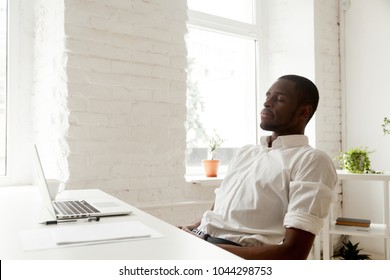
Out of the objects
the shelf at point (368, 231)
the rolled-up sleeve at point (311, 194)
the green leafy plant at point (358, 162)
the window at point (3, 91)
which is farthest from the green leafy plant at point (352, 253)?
the window at point (3, 91)

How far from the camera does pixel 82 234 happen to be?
1007mm

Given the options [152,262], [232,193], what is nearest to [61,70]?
[232,193]

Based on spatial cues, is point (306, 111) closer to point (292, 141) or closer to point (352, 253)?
point (292, 141)

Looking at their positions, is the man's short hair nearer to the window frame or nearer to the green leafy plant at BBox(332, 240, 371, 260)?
the window frame

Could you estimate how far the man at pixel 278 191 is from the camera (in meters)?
1.27

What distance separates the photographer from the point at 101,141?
2.17 m

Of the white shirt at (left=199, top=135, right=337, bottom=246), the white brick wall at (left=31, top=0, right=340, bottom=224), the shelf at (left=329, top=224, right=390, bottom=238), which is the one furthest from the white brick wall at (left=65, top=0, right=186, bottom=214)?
the shelf at (left=329, top=224, right=390, bottom=238)

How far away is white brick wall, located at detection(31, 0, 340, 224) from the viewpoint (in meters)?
2.11

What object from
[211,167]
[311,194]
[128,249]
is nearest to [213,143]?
[211,167]

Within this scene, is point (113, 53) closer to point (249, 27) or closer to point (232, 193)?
point (232, 193)

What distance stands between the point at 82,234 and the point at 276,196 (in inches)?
28.0

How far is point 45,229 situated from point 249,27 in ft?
8.54

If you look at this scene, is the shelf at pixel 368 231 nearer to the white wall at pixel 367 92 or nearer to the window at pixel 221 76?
the white wall at pixel 367 92

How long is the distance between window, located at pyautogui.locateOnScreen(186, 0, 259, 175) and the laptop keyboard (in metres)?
1.44
